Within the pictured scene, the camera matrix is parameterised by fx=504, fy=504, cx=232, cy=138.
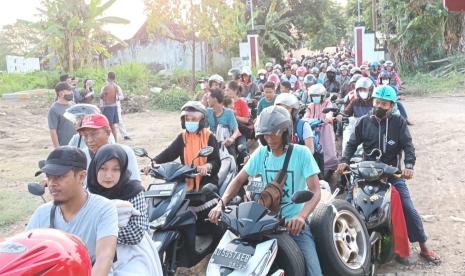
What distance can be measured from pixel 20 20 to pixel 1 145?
36.3 ft

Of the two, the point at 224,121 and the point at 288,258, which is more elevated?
the point at 224,121

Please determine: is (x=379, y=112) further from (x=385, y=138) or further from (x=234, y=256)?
(x=234, y=256)

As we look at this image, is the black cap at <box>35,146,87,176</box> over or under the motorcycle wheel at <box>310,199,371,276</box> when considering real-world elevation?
over

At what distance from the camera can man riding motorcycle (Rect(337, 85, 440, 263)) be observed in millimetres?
4711

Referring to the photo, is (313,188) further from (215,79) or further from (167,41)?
(167,41)

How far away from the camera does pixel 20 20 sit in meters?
22.9

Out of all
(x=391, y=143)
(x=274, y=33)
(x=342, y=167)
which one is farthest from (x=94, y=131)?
(x=274, y=33)

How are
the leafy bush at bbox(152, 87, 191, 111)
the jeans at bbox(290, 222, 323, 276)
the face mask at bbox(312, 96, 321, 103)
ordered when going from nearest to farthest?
the jeans at bbox(290, 222, 323, 276)
the face mask at bbox(312, 96, 321, 103)
the leafy bush at bbox(152, 87, 191, 111)

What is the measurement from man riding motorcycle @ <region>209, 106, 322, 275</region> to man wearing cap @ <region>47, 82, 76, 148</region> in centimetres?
388

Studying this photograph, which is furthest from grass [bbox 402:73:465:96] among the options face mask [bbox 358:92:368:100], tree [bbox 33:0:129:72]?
face mask [bbox 358:92:368:100]

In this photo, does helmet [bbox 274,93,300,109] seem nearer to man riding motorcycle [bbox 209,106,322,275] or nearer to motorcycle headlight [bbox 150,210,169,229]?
man riding motorcycle [bbox 209,106,322,275]

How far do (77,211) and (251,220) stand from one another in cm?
116

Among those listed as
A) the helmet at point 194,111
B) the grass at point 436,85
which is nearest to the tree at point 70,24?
the grass at point 436,85

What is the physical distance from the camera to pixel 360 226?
13.7 feet
